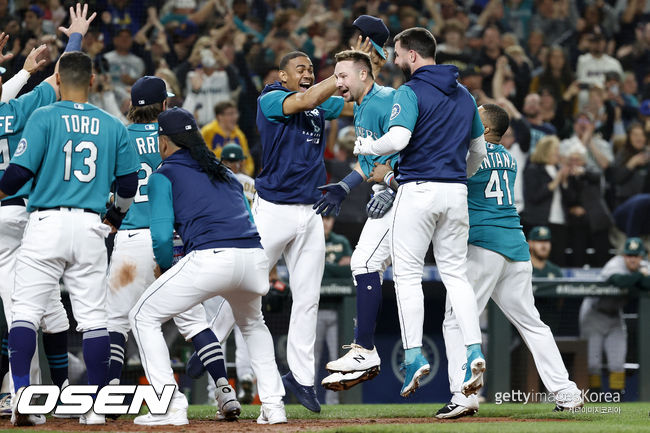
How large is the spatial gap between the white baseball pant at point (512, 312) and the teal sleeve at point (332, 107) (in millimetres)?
1308

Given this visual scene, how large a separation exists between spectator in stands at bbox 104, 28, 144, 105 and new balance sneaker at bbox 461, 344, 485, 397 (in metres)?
6.98

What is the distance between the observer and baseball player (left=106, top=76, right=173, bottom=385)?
612cm

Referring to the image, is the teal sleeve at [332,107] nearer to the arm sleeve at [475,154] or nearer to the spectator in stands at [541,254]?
the arm sleeve at [475,154]

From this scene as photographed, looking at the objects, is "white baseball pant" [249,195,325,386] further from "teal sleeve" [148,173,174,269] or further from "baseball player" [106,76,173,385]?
"teal sleeve" [148,173,174,269]

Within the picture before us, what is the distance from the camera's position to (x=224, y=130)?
1091cm

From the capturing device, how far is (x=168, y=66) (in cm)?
1177

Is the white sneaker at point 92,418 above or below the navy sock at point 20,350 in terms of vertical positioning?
below

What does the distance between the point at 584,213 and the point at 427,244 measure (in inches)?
250

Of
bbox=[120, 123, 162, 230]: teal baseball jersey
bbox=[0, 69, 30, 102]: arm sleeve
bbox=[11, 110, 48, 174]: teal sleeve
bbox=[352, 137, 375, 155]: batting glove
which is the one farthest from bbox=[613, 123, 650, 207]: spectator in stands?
bbox=[11, 110, 48, 174]: teal sleeve

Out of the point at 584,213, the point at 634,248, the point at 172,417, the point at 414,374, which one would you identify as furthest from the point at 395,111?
the point at 584,213

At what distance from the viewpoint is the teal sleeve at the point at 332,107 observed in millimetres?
6555

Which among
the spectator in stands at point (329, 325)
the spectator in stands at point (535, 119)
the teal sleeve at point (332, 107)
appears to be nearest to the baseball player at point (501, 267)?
the teal sleeve at point (332, 107)

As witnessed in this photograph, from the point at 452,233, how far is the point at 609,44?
9.58 m

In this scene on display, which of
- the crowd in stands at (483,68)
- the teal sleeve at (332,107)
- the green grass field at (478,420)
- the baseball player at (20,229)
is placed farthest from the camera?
the crowd in stands at (483,68)
